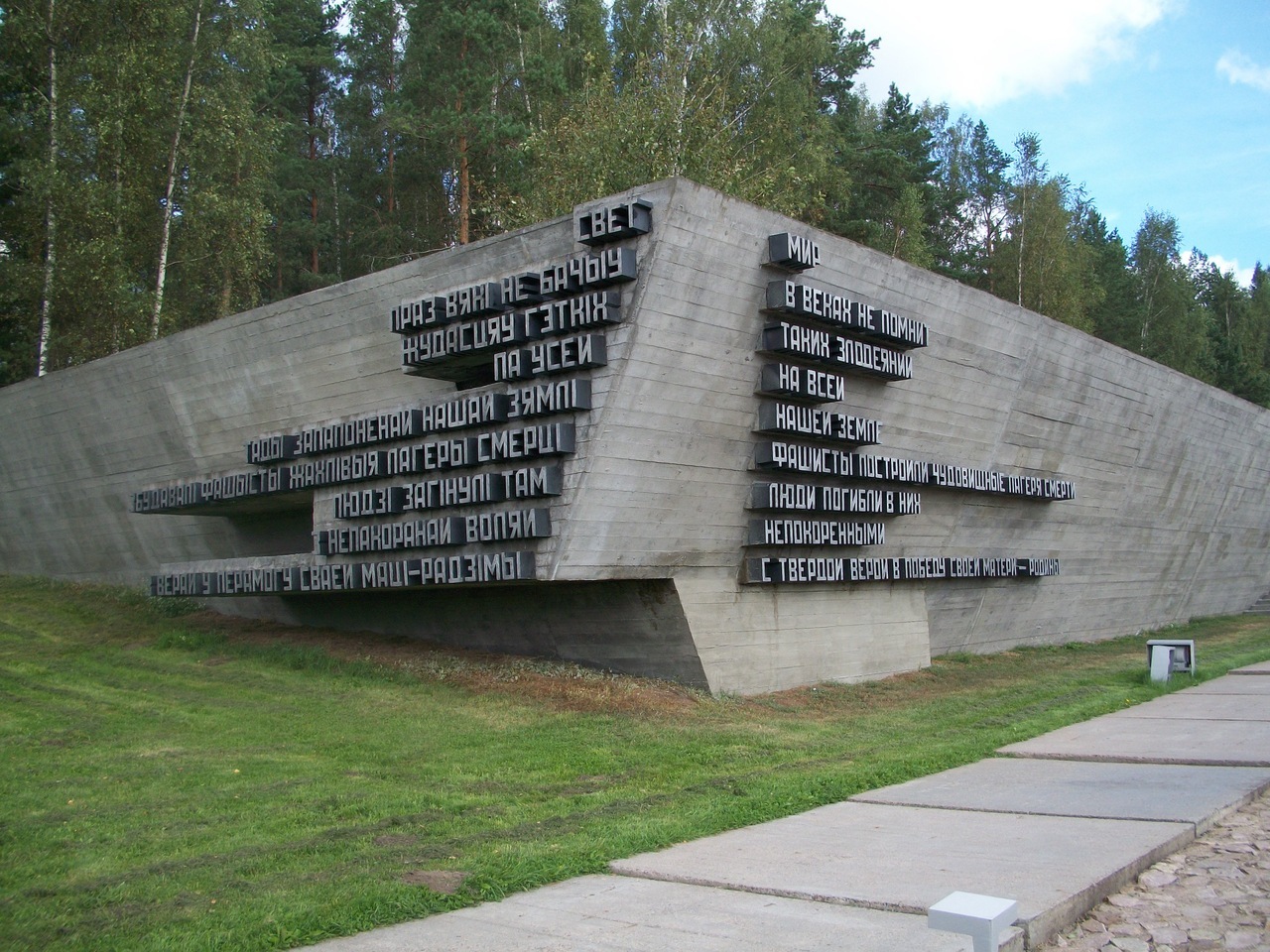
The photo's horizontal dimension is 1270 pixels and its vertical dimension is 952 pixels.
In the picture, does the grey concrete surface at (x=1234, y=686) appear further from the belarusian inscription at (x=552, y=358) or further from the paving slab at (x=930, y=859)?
the belarusian inscription at (x=552, y=358)

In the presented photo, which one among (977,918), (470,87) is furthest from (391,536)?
(470,87)

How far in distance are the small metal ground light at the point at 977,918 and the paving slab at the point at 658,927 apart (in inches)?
37.5

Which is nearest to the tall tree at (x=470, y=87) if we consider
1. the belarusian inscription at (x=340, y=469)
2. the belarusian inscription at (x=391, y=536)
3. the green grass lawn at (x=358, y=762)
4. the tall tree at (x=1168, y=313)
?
the belarusian inscription at (x=340, y=469)

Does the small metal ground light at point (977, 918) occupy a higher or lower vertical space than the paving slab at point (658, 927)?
higher

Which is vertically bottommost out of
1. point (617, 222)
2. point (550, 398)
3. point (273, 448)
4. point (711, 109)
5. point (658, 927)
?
point (658, 927)

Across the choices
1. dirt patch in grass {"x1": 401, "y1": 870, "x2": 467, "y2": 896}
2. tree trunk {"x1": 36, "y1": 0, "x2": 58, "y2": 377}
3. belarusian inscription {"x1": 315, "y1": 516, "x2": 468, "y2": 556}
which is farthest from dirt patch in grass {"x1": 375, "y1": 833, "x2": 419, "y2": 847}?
tree trunk {"x1": 36, "y1": 0, "x2": 58, "y2": 377}

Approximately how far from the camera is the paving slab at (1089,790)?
26.9 ft

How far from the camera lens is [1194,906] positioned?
6152 mm

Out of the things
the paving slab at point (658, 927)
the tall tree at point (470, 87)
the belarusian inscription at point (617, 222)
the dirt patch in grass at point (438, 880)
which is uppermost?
the tall tree at point (470, 87)

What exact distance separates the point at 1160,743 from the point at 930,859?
5.61 meters

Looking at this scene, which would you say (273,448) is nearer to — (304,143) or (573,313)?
(573,313)

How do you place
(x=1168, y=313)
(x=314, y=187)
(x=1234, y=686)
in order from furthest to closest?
(x=1168, y=313), (x=314, y=187), (x=1234, y=686)

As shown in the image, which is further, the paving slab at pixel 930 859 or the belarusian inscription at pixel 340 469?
the belarusian inscription at pixel 340 469

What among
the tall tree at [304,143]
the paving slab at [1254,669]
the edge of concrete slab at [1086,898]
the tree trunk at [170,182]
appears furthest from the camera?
the tall tree at [304,143]
